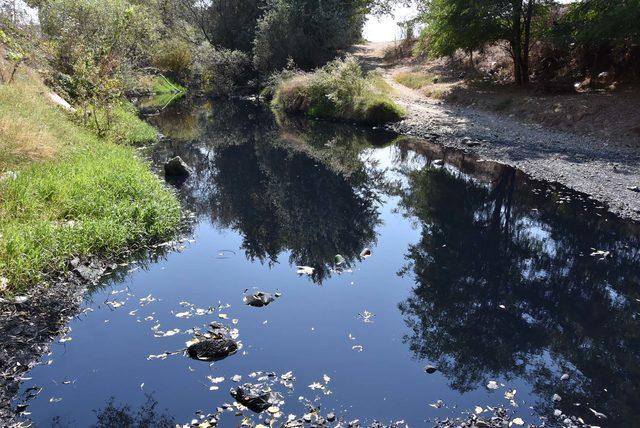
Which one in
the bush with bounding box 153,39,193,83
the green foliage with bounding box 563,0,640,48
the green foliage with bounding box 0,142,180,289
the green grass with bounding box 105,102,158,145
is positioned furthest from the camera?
the bush with bounding box 153,39,193,83

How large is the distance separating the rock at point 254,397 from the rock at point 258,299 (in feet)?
7.59

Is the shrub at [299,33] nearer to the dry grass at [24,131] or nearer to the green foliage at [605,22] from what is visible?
the green foliage at [605,22]

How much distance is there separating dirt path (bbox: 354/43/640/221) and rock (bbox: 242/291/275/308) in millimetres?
9519

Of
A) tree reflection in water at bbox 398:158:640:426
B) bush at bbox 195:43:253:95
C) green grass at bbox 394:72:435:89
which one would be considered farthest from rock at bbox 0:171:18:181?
bush at bbox 195:43:253:95

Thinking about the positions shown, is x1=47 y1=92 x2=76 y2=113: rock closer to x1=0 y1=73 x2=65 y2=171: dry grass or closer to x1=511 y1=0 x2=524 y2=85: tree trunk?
x1=0 y1=73 x2=65 y2=171: dry grass

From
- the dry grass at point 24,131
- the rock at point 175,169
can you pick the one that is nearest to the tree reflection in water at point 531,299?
the rock at point 175,169

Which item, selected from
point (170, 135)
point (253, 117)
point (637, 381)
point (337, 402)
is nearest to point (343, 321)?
point (337, 402)

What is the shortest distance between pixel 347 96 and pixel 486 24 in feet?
27.5

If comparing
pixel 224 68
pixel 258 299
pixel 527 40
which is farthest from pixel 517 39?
pixel 258 299

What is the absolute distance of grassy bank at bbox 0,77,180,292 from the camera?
863cm

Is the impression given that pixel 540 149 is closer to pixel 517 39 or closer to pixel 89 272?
pixel 517 39

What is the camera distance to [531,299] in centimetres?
923

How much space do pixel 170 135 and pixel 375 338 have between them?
20.1 m

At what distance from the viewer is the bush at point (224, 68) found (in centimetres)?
4078
